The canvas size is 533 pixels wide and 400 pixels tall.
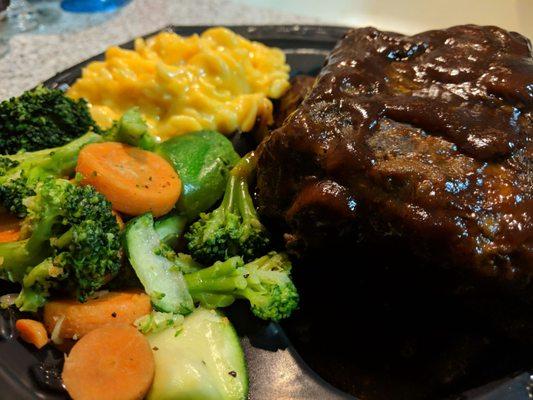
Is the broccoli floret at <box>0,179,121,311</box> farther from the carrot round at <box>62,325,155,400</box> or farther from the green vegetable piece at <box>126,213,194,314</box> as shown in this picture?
the carrot round at <box>62,325,155,400</box>

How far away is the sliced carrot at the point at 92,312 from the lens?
1805 millimetres

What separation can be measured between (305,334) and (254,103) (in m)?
1.42

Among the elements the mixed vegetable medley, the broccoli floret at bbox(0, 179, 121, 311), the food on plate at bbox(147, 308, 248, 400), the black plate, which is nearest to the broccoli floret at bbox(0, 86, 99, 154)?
the mixed vegetable medley

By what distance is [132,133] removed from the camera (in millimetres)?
2322

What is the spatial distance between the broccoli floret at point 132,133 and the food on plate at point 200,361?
34.4 inches

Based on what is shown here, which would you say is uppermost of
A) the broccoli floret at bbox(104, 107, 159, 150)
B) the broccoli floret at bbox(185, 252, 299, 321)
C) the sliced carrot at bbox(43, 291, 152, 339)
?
the broccoli floret at bbox(104, 107, 159, 150)

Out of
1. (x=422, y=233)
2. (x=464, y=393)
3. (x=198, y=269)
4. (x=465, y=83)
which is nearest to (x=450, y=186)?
(x=422, y=233)

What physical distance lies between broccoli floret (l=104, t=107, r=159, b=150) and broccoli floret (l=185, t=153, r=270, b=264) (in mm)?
452

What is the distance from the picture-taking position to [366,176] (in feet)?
5.86

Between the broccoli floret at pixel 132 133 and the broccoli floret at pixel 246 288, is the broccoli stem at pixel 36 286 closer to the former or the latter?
the broccoli floret at pixel 246 288

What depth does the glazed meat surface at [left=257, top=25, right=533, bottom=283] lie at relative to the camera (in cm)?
167

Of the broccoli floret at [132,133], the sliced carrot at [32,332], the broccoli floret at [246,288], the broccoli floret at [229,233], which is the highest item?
the broccoli floret at [132,133]

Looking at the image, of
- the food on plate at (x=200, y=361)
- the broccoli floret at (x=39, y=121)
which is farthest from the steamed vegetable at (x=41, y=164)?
the food on plate at (x=200, y=361)

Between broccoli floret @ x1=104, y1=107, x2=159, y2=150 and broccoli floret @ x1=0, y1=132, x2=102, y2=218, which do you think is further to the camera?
broccoli floret @ x1=104, y1=107, x2=159, y2=150
